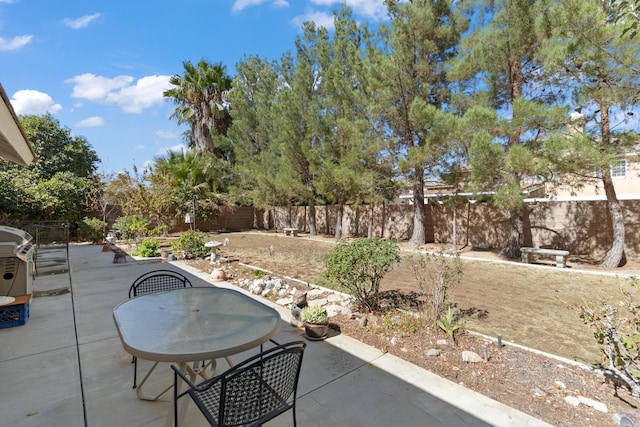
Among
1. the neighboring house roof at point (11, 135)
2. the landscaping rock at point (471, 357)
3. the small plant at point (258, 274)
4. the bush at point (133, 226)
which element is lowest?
the landscaping rock at point (471, 357)

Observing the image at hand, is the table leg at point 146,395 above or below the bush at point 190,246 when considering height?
below

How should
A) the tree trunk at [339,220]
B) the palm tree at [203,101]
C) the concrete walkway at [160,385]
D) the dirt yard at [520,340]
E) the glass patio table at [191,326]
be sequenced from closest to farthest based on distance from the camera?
the glass patio table at [191,326], the concrete walkway at [160,385], the dirt yard at [520,340], the tree trunk at [339,220], the palm tree at [203,101]

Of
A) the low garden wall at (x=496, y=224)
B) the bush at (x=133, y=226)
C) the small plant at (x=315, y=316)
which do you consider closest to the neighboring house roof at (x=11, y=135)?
the small plant at (x=315, y=316)

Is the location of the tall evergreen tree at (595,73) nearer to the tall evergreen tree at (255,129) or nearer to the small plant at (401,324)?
the small plant at (401,324)

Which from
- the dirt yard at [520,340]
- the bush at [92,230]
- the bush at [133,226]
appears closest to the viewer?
the dirt yard at [520,340]

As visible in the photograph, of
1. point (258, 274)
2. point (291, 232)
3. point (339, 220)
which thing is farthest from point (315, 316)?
point (291, 232)

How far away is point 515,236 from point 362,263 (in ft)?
25.7

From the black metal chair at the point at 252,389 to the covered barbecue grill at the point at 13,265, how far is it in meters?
3.60

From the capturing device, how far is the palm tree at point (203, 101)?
18.6m

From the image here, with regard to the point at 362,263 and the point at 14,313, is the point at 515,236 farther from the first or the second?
the point at 14,313

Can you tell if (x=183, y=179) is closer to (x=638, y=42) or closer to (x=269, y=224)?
(x=269, y=224)

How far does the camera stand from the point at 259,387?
4.96 ft

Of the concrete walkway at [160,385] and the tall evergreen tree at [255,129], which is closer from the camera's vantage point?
the concrete walkway at [160,385]

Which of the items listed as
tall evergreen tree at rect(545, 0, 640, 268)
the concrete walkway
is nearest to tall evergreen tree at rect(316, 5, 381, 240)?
tall evergreen tree at rect(545, 0, 640, 268)
